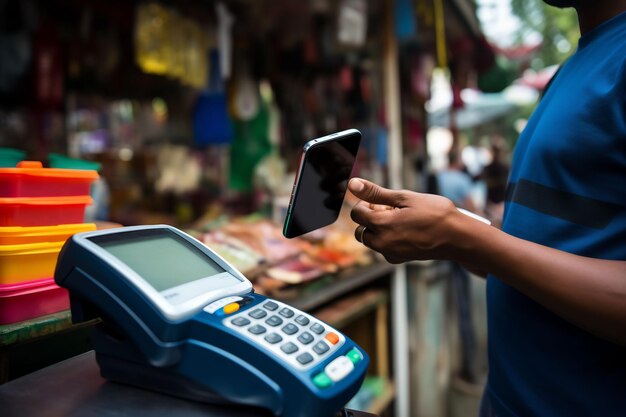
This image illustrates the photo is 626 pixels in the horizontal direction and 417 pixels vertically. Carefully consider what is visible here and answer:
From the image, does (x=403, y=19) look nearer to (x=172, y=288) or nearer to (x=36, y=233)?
(x=36, y=233)

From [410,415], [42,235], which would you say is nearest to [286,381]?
[42,235]

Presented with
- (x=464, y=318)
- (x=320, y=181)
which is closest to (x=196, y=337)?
(x=320, y=181)

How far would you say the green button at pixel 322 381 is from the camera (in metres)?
0.57

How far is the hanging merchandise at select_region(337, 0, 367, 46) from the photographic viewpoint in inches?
118

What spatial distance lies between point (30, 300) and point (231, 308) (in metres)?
0.44

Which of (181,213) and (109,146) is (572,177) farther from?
(109,146)

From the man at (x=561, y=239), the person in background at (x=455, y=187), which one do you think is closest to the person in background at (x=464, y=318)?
the person in background at (x=455, y=187)

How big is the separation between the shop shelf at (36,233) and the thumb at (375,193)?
0.57 metres

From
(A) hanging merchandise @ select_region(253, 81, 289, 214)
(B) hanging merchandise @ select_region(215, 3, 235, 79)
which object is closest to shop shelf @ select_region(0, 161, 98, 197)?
(B) hanging merchandise @ select_region(215, 3, 235, 79)

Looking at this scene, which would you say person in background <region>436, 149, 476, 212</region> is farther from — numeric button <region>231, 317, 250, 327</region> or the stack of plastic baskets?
numeric button <region>231, 317, 250, 327</region>

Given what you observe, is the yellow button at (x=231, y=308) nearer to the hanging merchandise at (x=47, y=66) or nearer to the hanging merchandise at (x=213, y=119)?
the hanging merchandise at (x=47, y=66)

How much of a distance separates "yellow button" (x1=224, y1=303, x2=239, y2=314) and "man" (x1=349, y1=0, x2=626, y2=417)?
0.27m

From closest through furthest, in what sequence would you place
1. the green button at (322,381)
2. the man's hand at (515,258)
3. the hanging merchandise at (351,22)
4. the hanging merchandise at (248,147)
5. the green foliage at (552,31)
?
the green button at (322,381), the man's hand at (515,258), the hanging merchandise at (351,22), the hanging merchandise at (248,147), the green foliage at (552,31)

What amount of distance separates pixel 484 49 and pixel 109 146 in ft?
16.9
